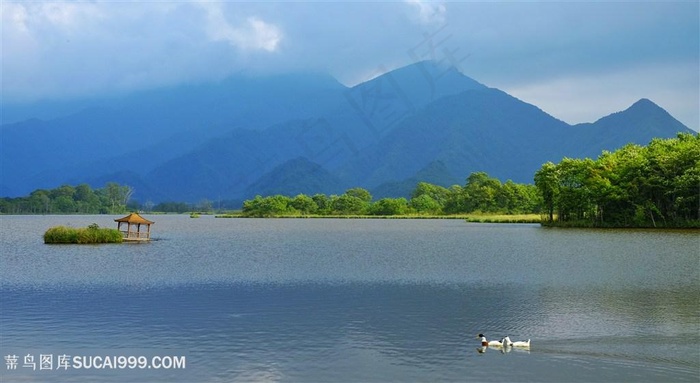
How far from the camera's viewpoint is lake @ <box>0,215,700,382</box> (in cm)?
1560

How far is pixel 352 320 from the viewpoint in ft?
70.6

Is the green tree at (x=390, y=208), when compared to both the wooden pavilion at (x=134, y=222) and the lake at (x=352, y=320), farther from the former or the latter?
the lake at (x=352, y=320)

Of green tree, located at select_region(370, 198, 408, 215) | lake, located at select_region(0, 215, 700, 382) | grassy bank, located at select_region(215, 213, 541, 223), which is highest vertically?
green tree, located at select_region(370, 198, 408, 215)

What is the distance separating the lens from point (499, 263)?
4006 cm

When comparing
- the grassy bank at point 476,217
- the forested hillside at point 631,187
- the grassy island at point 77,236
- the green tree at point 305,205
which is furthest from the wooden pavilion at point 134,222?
the green tree at point 305,205

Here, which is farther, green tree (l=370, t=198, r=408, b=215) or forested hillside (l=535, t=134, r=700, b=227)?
green tree (l=370, t=198, r=408, b=215)

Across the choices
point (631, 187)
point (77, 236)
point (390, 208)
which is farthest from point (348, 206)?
point (77, 236)

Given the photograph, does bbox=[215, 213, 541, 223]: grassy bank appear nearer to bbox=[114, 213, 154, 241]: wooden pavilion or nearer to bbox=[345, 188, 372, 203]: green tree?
bbox=[345, 188, 372, 203]: green tree

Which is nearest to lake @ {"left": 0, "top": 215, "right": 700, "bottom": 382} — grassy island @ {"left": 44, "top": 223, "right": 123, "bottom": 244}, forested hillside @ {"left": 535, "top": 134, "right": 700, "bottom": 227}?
grassy island @ {"left": 44, "top": 223, "right": 123, "bottom": 244}

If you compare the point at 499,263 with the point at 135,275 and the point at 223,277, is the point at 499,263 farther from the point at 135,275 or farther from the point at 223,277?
the point at 135,275

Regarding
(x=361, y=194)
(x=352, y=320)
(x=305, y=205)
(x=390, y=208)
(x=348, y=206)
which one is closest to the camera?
(x=352, y=320)

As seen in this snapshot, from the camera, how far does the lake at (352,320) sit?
1560 centimetres

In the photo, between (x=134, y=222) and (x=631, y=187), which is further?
(x=631, y=187)

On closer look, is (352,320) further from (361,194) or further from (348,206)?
(361,194)
